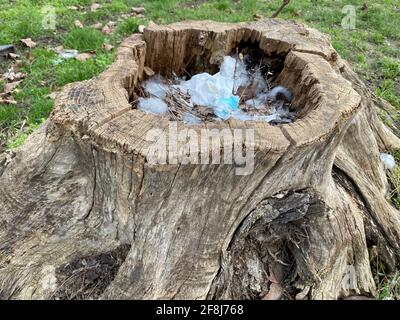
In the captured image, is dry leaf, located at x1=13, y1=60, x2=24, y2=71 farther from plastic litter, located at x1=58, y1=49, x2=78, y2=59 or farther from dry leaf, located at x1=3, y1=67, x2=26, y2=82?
plastic litter, located at x1=58, y1=49, x2=78, y2=59

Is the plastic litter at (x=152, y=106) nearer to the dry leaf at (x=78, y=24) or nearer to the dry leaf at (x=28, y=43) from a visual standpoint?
the dry leaf at (x=28, y=43)

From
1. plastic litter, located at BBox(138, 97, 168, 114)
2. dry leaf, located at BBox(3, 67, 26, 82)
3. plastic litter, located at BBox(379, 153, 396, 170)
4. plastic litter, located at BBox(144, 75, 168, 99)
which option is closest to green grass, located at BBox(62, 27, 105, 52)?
dry leaf, located at BBox(3, 67, 26, 82)

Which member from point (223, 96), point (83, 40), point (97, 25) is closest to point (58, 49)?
point (83, 40)

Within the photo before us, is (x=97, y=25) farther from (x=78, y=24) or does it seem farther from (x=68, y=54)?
(x=68, y=54)

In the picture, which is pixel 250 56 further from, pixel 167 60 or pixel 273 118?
pixel 273 118

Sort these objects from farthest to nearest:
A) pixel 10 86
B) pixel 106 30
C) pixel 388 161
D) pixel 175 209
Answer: pixel 106 30 < pixel 10 86 < pixel 388 161 < pixel 175 209

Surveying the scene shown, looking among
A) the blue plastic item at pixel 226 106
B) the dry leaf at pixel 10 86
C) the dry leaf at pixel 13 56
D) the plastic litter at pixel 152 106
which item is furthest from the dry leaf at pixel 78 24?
the blue plastic item at pixel 226 106
